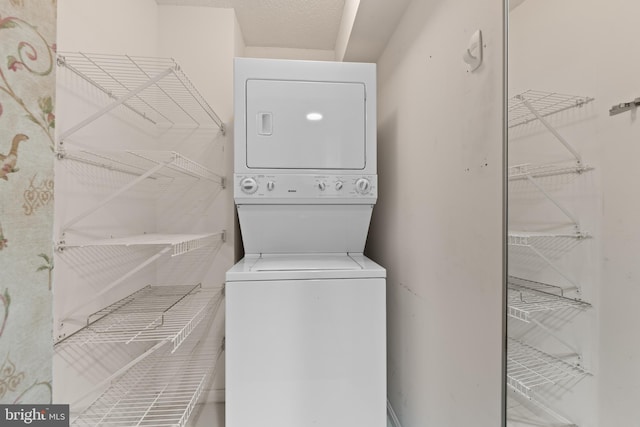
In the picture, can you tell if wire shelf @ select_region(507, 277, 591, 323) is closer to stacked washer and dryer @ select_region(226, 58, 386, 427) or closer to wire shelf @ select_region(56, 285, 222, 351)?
stacked washer and dryer @ select_region(226, 58, 386, 427)

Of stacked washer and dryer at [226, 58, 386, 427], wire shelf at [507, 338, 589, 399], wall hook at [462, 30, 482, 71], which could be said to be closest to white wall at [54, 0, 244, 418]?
stacked washer and dryer at [226, 58, 386, 427]

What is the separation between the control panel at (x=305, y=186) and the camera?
1726mm

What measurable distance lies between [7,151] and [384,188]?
6.34 ft

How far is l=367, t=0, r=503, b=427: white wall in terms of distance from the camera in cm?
97

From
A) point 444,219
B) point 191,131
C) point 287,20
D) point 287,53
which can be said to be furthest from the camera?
point 287,53

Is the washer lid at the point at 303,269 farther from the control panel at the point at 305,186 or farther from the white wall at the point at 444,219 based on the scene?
the control panel at the point at 305,186

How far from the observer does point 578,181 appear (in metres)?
0.71

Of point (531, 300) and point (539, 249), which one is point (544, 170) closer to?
point (539, 249)

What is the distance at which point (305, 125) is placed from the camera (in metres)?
1.77

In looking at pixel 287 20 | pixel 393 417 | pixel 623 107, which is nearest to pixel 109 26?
pixel 287 20

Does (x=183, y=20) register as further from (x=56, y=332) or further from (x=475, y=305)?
(x=475, y=305)

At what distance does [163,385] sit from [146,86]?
6.69 ft

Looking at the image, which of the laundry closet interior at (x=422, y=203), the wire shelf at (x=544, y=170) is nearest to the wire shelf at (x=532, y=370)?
the laundry closet interior at (x=422, y=203)

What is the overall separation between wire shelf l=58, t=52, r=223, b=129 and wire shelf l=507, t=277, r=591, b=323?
1688 mm
